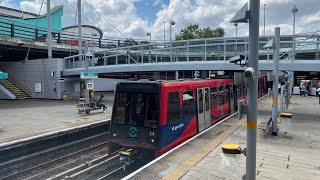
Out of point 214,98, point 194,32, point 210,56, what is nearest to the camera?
point 214,98

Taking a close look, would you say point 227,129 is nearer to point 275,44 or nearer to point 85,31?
point 275,44

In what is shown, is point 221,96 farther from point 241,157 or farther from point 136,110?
point 241,157

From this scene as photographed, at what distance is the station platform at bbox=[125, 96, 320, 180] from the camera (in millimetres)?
7023

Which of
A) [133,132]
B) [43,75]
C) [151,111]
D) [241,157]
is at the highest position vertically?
[43,75]

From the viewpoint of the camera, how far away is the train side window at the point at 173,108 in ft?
31.9

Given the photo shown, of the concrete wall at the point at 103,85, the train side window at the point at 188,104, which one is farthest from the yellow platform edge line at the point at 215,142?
the concrete wall at the point at 103,85

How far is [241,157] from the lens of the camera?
8.44 meters

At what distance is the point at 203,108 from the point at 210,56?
25.9 ft

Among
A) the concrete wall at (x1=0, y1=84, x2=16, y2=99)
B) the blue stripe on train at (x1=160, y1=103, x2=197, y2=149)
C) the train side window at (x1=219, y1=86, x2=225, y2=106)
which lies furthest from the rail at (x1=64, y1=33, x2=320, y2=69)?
the concrete wall at (x1=0, y1=84, x2=16, y2=99)

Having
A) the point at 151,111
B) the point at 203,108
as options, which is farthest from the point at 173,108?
the point at 203,108

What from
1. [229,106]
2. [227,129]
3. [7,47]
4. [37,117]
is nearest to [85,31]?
[7,47]

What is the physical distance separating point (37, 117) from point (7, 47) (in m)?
17.4

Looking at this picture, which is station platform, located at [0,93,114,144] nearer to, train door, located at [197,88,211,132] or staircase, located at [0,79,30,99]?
train door, located at [197,88,211,132]

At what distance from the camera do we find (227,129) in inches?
494
